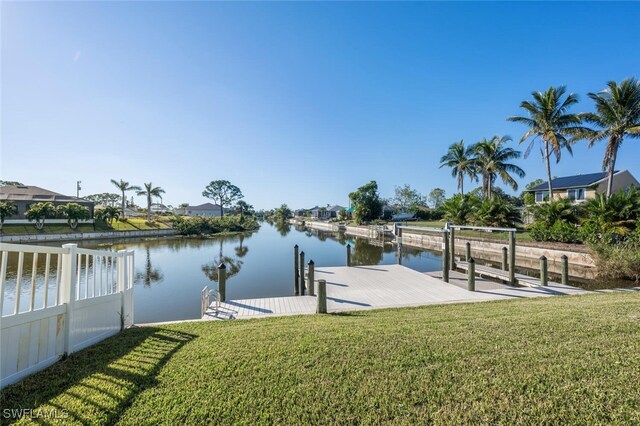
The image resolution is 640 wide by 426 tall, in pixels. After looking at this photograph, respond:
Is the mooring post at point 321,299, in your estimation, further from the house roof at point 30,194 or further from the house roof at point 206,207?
the house roof at point 206,207

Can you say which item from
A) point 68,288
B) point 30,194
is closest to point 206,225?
point 30,194

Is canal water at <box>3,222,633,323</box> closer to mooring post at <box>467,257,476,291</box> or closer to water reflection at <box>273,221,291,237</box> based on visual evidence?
mooring post at <box>467,257,476,291</box>

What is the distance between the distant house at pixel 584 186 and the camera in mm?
25359

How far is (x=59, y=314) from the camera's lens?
9.53 feet

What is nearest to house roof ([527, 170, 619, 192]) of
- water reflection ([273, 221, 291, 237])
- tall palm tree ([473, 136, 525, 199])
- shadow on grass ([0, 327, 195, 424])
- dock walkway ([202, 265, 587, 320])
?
tall palm tree ([473, 136, 525, 199])

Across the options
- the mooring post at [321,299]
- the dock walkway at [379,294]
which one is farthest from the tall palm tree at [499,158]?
the mooring post at [321,299]

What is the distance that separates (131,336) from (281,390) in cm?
266

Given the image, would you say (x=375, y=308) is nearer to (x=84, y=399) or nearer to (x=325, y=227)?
(x=84, y=399)

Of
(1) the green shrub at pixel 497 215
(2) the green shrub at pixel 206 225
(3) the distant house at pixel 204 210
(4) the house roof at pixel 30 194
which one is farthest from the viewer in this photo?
(3) the distant house at pixel 204 210

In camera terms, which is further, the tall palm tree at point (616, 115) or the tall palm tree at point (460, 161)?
the tall palm tree at point (460, 161)

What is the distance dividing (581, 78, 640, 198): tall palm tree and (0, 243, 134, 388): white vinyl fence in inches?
932

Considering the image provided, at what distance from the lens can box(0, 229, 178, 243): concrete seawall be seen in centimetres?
2380

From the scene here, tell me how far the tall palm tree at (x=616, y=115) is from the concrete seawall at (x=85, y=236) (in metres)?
39.5

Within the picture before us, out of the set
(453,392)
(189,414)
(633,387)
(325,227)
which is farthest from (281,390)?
(325,227)
